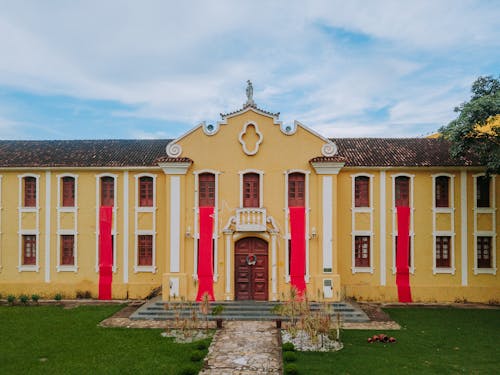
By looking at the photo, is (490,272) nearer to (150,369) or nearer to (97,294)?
(150,369)

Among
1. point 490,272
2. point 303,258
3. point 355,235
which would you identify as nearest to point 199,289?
point 303,258

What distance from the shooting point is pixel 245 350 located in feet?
44.1

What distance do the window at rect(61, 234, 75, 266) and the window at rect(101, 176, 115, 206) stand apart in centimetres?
262

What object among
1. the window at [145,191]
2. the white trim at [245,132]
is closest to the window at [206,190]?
the white trim at [245,132]

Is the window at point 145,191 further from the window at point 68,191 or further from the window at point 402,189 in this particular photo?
the window at point 402,189

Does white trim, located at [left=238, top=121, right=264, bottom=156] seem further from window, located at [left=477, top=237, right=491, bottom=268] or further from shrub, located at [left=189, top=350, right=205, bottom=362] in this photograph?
window, located at [left=477, top=237, right=491, bottom=268]

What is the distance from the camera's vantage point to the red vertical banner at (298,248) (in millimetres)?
19172

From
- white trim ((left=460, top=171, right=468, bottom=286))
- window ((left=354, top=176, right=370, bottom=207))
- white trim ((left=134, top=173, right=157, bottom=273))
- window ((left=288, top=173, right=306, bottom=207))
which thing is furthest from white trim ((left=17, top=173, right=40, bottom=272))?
white trim ((left=460, top=171, right=468, bottom=286))

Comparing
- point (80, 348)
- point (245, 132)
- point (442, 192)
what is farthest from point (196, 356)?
point (442, 192)

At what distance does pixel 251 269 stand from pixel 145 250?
6.12 metres

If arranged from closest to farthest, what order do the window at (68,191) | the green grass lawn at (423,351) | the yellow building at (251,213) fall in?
the green grass lawn at (423,351) < the yellow building at (251,213) < the window at (68,191)

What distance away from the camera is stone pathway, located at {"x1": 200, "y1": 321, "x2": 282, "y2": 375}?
1189 cm

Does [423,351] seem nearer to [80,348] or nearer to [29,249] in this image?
[80,348]

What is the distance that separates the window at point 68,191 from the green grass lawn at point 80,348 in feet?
20.5
